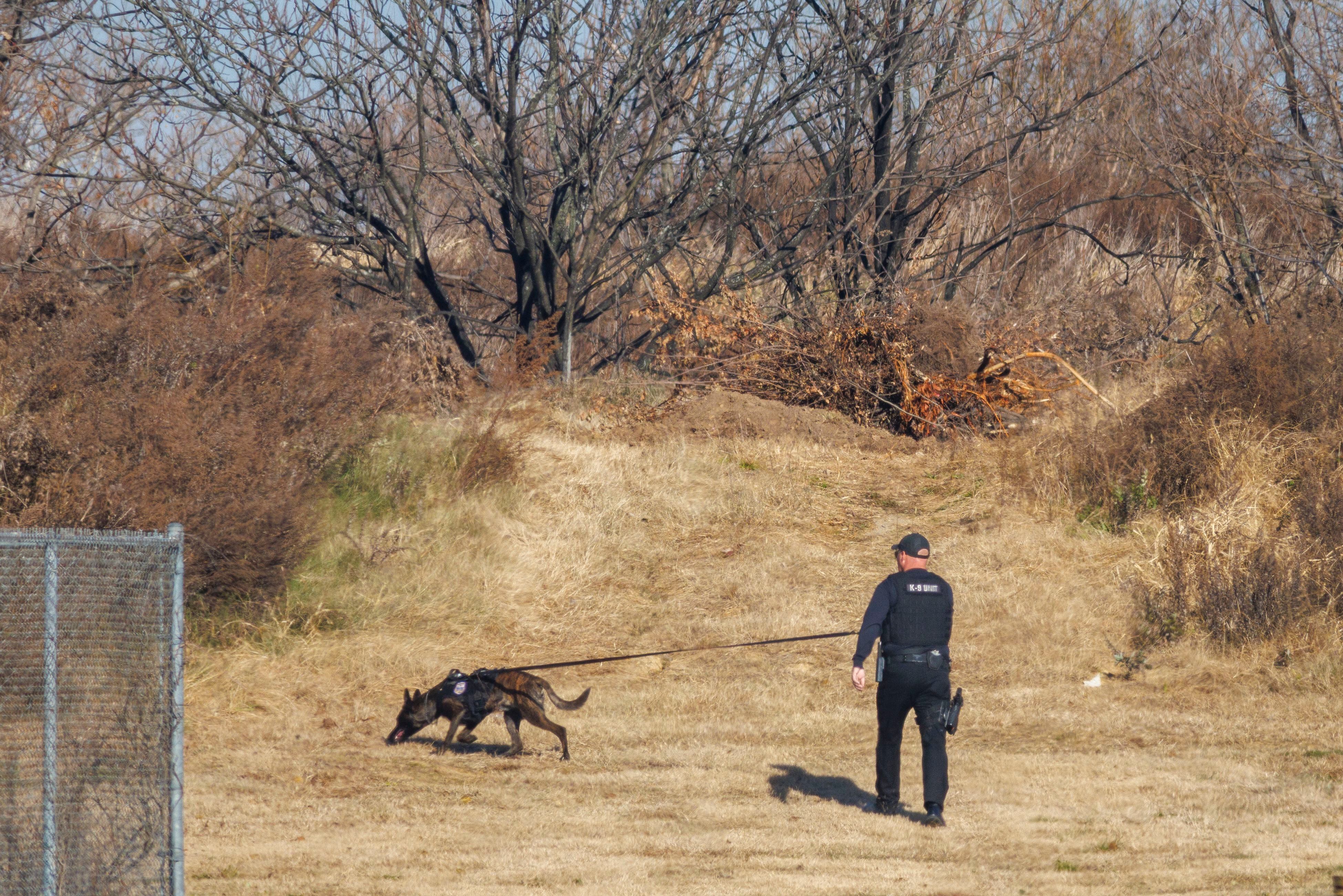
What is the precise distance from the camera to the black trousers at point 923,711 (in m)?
7.96

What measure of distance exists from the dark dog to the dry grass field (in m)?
0.25

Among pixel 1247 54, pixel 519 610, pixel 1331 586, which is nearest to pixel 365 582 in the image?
pixel 519 610

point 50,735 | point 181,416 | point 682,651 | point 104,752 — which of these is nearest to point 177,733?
point 50,735

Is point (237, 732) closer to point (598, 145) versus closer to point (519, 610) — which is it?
point (519, 610)

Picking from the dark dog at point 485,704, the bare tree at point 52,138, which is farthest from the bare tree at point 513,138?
the dark dog at point 485,704

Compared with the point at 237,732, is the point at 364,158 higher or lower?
higher

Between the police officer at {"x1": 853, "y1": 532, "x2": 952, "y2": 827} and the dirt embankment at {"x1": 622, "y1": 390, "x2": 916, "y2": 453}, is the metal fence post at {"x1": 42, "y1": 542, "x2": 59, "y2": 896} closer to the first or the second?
the police officer at {"x1": 853, "y1": 532, "x2": 952, "y2": 827}

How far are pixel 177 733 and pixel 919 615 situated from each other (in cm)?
418

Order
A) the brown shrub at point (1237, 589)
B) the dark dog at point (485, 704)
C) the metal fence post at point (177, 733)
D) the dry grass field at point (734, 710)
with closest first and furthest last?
the metal fence post at point (177, 733), the dry grass field at point (734, 710), the dark dog at point (485, 704), the brown shrub at point (1237, 589)

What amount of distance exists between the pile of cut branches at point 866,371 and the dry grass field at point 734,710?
69cm

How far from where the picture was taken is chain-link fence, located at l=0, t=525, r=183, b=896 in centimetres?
551

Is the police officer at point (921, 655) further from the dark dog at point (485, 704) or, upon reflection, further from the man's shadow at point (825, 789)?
the dark dog at point (485, 704)

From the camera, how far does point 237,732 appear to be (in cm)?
1073

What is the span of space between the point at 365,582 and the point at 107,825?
26.6 ft
